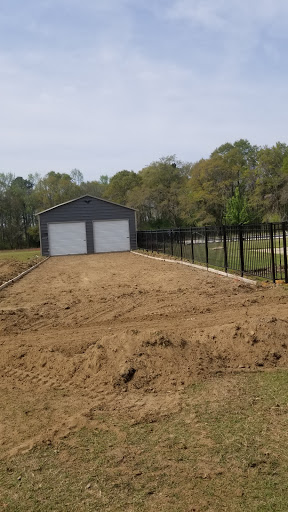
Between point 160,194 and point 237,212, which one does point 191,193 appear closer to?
point 160,194

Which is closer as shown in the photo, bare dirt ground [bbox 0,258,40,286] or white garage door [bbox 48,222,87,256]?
bare dirt ground [bbox 0,258,40,286]

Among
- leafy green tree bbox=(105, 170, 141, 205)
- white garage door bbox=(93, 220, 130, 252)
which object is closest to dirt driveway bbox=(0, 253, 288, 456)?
white garage door bbox=(93, 220, 130, 252)

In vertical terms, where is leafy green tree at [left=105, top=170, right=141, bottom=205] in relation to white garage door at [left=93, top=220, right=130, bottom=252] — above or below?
above

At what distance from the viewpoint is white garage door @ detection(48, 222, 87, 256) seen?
31516 mm

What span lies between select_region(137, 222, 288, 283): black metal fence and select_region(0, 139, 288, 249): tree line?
29.5 meters

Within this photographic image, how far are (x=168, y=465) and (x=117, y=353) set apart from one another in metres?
2.23

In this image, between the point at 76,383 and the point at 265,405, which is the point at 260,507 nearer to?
the point at 265,405

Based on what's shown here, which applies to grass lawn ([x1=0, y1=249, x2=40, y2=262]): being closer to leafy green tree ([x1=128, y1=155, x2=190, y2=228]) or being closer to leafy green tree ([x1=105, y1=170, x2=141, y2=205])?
leafy green tree ([x1=128, y1=155, x2=190, y2=228])

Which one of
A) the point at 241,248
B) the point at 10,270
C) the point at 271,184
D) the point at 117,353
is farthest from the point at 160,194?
the point at 117,353

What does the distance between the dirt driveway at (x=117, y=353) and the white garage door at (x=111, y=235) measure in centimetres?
2299

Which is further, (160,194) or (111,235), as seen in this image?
(160,194)

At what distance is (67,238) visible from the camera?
104 feet

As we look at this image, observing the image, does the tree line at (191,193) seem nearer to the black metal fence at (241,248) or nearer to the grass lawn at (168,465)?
the black metal fence at (241,248)

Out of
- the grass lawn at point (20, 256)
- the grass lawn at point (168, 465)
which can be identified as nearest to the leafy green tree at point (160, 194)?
the grass lawn at point (20, 256)
